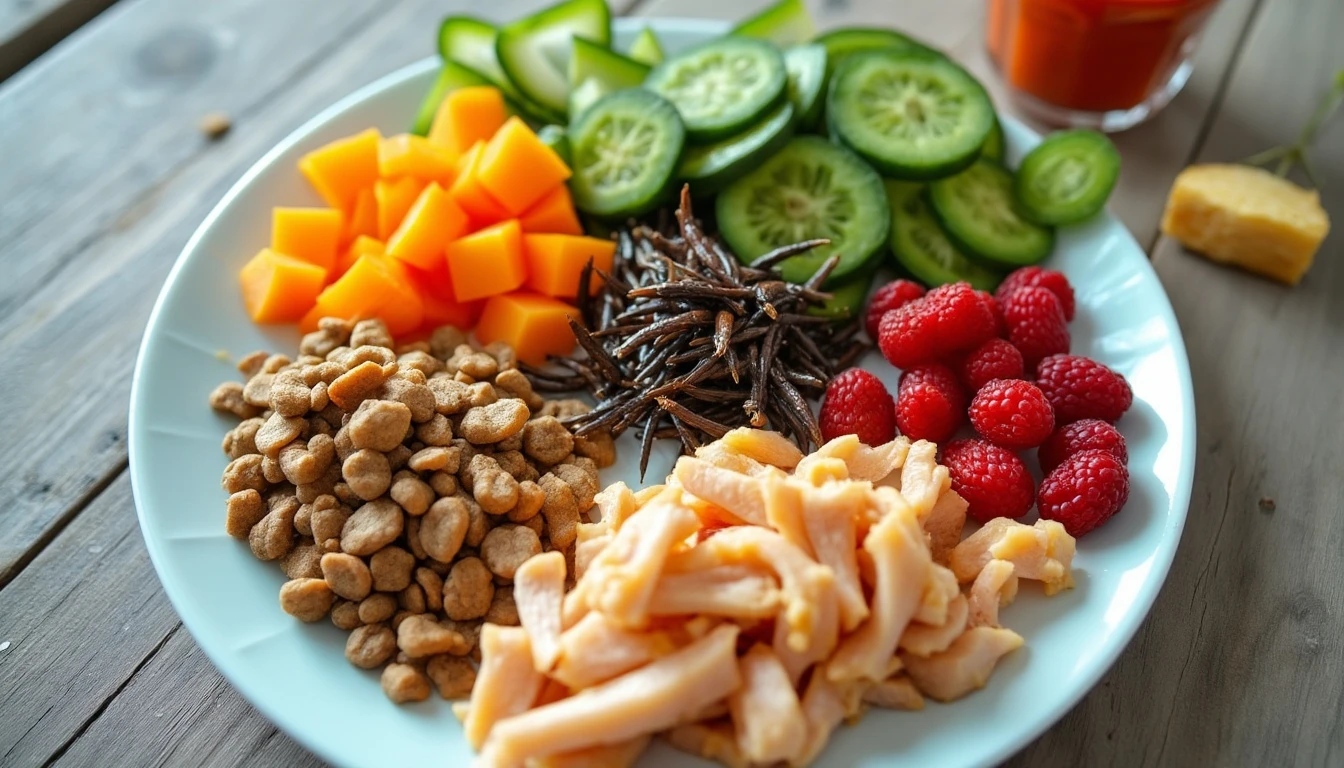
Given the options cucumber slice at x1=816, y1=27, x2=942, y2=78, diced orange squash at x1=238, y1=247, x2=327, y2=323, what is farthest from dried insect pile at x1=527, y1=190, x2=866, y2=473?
cucumber slice at x1=816, y1=27, x2=942, y2=78

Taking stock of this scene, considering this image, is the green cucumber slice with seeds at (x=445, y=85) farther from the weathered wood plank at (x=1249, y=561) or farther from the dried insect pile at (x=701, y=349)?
the weathered wood plank at (x=1249, y=561)

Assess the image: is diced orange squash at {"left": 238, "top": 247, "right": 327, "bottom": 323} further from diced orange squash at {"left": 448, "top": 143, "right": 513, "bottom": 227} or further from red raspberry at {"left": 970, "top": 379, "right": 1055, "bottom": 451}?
red raspberry at {"left": 970, "top": 379, "right": 1055, "bottom": 451}

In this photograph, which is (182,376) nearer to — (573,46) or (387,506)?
(387,506)

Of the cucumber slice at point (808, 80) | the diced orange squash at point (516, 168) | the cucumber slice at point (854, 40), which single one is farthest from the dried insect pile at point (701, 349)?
the cucumber slice at point (854, 40)

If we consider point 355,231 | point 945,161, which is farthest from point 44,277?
point 945,161

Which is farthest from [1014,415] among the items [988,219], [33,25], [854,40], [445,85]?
[33,25]

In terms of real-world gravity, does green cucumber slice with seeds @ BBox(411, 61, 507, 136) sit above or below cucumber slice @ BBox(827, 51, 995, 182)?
above
